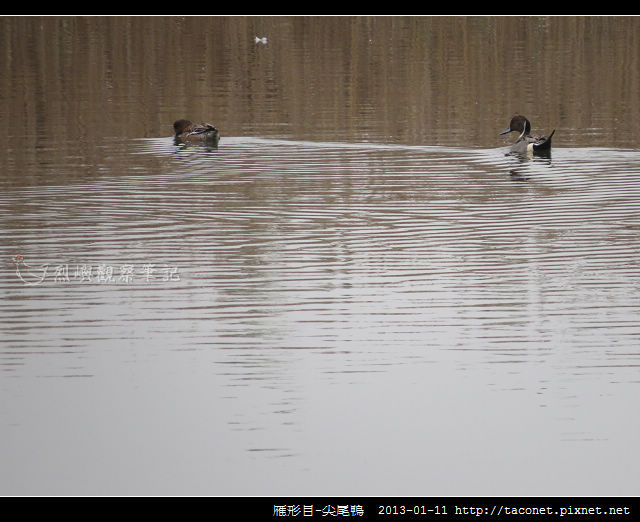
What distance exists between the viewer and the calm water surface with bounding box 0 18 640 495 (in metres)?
6.55

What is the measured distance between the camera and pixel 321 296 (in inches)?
349

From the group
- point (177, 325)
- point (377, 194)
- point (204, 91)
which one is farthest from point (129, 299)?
point (204, 91)

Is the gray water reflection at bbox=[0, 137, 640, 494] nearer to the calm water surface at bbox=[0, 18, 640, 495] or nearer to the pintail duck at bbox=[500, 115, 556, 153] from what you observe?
the calm water surface at bbox=[0, 18, 640, 495]

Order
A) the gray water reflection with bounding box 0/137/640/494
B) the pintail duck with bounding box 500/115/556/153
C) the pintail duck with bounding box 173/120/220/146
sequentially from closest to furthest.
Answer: the gray water reflection with bounding box 0/137/640/494
the pintail duck with bounding box 500/115/556/153
the pintail duck with bounding box 173/120/220/146

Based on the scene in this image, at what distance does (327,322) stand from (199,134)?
8.67 metres

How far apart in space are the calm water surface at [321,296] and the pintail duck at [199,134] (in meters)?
0.19

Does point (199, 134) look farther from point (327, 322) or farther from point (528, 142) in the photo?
point (327, 322)

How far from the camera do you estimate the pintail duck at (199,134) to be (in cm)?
1645

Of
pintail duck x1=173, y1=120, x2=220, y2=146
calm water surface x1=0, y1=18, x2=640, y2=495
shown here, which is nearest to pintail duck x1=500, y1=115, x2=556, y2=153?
calm water surface x1=0, y1=18, x2=640, y2=495

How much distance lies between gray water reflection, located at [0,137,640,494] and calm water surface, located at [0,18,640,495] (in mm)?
23

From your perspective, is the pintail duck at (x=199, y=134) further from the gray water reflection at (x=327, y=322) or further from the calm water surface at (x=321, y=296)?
the gray water reflection at (x=327, y=322)

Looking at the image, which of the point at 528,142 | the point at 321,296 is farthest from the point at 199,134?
the point at 321,296

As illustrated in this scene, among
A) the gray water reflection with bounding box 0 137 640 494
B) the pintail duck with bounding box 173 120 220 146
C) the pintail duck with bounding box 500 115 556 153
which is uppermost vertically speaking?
the pintail duck with bounding box 173 120 220 146

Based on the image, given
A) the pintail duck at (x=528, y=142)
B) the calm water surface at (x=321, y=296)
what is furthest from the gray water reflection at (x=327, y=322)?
the pintail duck at (x=528, y=142)
